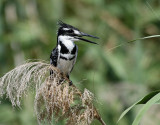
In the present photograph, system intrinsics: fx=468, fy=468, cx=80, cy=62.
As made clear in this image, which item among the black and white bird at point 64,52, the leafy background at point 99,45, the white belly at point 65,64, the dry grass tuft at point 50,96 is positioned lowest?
the leafy background at point 99,45

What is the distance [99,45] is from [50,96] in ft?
7.83

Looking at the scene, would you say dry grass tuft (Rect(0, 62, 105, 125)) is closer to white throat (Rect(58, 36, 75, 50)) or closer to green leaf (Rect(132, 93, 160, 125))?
green leaf (Rect(132, 93, 160, 125))

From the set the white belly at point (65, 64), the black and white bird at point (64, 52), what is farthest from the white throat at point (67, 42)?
the white belly at point (65, 64)

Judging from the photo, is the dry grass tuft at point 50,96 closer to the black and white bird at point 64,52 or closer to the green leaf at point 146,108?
the green leaf at point 146,108

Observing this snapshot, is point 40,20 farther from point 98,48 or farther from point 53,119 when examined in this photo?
point 53,119

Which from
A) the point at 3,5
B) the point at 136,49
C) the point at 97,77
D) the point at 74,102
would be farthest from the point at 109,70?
the point at 74,102

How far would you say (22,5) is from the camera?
17.7ft

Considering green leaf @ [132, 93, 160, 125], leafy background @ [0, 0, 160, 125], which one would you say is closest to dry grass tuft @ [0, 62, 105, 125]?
green leaf @ [132, 93, 160, 125]

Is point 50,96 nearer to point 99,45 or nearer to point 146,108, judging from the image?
point 146,108

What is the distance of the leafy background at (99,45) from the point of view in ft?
13.5

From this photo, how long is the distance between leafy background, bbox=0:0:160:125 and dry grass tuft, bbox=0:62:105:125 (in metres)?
1.91

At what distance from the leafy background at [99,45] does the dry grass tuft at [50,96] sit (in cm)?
191

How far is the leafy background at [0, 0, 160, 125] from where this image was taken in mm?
4109

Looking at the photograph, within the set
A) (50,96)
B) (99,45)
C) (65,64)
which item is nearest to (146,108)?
(50,96)
